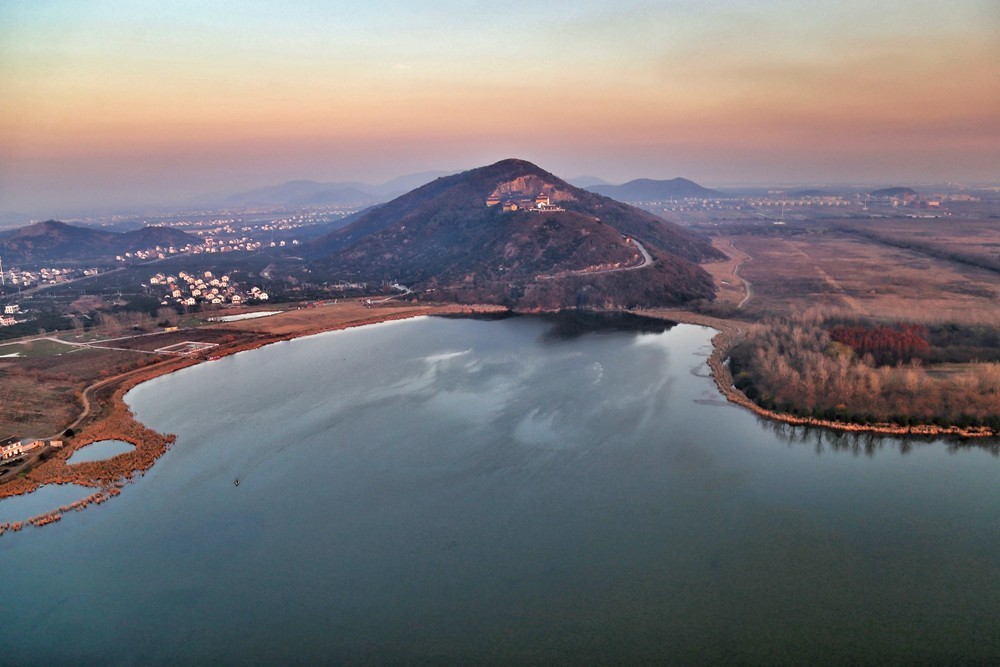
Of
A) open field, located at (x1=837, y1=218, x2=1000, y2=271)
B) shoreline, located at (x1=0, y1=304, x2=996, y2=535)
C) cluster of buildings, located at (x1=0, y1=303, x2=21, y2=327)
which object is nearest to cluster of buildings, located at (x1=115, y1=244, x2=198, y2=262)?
cluster of buildings, located at (x1=0, y1=303, x2=21, y2=327)

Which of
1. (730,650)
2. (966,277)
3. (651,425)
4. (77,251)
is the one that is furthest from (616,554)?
(77,251)

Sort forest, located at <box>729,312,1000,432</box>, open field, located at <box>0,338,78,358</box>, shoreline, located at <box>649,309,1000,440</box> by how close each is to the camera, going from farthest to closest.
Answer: open field, located at <box>0,338,78,358</box>
forest, located at <box>729,312,1000,432</box>
shoreline, located at <box>649,309,1000,440</box>

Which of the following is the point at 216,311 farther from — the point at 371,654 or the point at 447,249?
the point at 371,654

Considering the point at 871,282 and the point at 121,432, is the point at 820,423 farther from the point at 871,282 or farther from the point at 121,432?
the point at 871,282

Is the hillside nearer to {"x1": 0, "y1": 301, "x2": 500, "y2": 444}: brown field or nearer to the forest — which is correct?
{"x1": 0, "y1": 301, "x2": 500, "y2": 444}: brown field

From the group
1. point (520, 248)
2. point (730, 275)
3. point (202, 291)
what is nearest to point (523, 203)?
point (520, 248)
